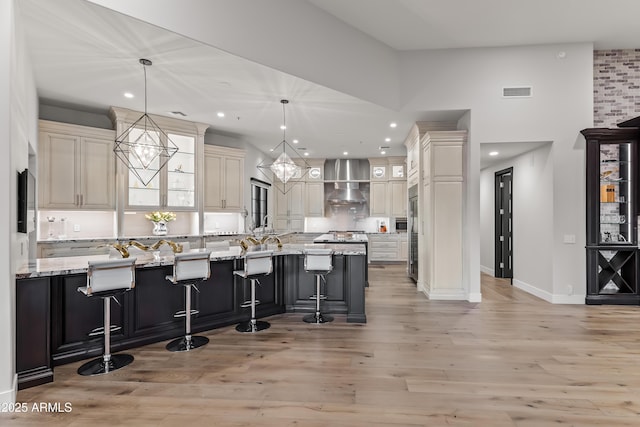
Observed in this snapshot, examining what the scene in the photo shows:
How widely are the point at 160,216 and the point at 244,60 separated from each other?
3509mm

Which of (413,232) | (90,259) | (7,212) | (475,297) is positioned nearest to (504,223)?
(413,232)

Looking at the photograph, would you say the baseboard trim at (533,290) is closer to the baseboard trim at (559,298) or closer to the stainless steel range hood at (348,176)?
the baseboard trim at (559,298)

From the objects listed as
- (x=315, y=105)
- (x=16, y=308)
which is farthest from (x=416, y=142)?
(x=16, y=308)

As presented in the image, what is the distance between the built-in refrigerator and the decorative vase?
4.75 m

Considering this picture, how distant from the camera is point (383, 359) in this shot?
324 centimetres

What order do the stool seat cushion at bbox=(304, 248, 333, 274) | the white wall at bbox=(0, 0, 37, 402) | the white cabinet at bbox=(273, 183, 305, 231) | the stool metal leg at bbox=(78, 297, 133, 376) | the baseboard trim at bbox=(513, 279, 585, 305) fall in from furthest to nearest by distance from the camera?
1. the white cabinet at bbox=(273, 183, 305, 231)
2. the baseboard trim at bbox=(513, 279, 585, 305)
3. the stool seat cushion at bbox=(304, 248, 333, 274)
4. the stool metal leg at bbox=(78, 297, 133, 376)
5. the white wall at bbox=(0, 0, 37, 402)

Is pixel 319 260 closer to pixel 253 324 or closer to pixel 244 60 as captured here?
pixel 253 324

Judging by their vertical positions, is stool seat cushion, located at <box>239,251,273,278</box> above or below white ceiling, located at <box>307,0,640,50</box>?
below

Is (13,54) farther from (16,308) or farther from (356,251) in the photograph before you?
(356,251)

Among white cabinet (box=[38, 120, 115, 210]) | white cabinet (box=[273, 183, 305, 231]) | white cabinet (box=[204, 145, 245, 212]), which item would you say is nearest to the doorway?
white cabinet (box=[273, 183, 305, 231])

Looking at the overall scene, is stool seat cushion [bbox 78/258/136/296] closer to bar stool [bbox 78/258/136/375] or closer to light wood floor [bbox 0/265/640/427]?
bar stool [bbox 78/258/136/375]

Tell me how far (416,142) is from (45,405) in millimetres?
6299

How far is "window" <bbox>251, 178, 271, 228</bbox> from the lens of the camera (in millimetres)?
8344

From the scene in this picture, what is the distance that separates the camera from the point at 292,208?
1048cm
